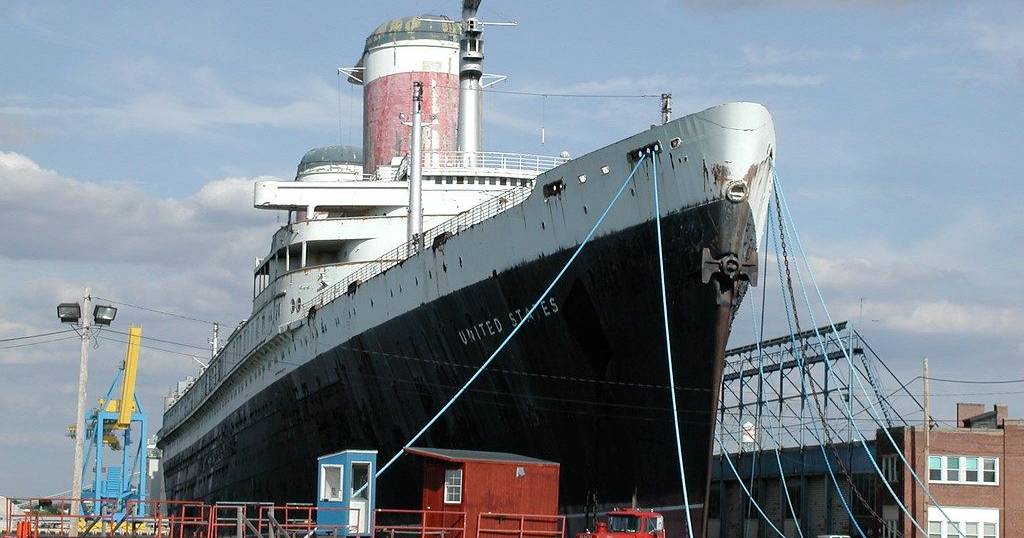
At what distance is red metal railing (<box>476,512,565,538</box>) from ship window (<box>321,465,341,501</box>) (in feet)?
9.10

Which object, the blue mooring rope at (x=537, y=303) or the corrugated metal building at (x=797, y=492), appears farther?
the corrugated metal building at (x=797, y=492)

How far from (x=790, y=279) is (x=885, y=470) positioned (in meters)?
13.1

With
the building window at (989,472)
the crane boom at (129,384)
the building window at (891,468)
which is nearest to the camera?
the building window at (989,472)

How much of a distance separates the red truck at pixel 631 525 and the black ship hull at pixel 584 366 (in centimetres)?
139

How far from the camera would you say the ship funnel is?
36562 millimetres

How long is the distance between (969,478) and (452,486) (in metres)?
17.9

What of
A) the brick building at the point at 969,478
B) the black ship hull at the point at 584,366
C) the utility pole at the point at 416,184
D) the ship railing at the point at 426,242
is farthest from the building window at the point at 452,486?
the brick building at the point at 969,478

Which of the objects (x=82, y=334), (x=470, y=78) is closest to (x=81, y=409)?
(x=82, y=334)

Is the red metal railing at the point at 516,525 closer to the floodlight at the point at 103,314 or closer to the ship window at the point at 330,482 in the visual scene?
the ship window at the point at 330,482

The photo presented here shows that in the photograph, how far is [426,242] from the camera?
32.4 m

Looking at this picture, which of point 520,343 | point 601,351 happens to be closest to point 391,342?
point 520,343

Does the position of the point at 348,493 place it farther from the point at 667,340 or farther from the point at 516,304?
the point at 667,340

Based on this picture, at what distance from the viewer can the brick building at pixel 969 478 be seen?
1421 inches

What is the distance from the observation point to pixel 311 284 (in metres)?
38.5
